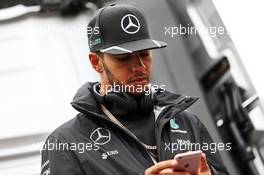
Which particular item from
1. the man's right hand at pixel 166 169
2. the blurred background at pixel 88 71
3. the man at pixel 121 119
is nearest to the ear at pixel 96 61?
the man at pixel 121 119

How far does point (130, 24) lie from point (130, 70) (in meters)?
0.12

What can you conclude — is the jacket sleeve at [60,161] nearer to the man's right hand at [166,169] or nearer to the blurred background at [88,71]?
the man's right hand at [166,169]

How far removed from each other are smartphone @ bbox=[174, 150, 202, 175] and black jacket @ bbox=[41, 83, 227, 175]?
0.12 meters

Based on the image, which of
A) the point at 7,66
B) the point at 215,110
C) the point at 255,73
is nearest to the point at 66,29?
the point at 7,66

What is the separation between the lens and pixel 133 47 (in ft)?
4.18

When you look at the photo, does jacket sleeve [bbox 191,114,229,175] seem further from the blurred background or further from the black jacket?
the blurred background

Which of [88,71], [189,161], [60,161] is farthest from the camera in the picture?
[88,71]

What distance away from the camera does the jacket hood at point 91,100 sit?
1268 millimetres

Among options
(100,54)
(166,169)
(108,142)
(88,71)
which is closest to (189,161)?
(166,169)

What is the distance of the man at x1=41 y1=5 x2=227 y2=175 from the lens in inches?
47.3

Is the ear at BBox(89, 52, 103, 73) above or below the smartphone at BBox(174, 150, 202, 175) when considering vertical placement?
above

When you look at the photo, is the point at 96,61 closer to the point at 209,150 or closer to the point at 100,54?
the point at 100,54

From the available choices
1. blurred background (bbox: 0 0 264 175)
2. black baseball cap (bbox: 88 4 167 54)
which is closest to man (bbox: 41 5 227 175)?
black baseball cap (bbox: 88 4 167 54)

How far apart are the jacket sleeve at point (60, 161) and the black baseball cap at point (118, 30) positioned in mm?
245
